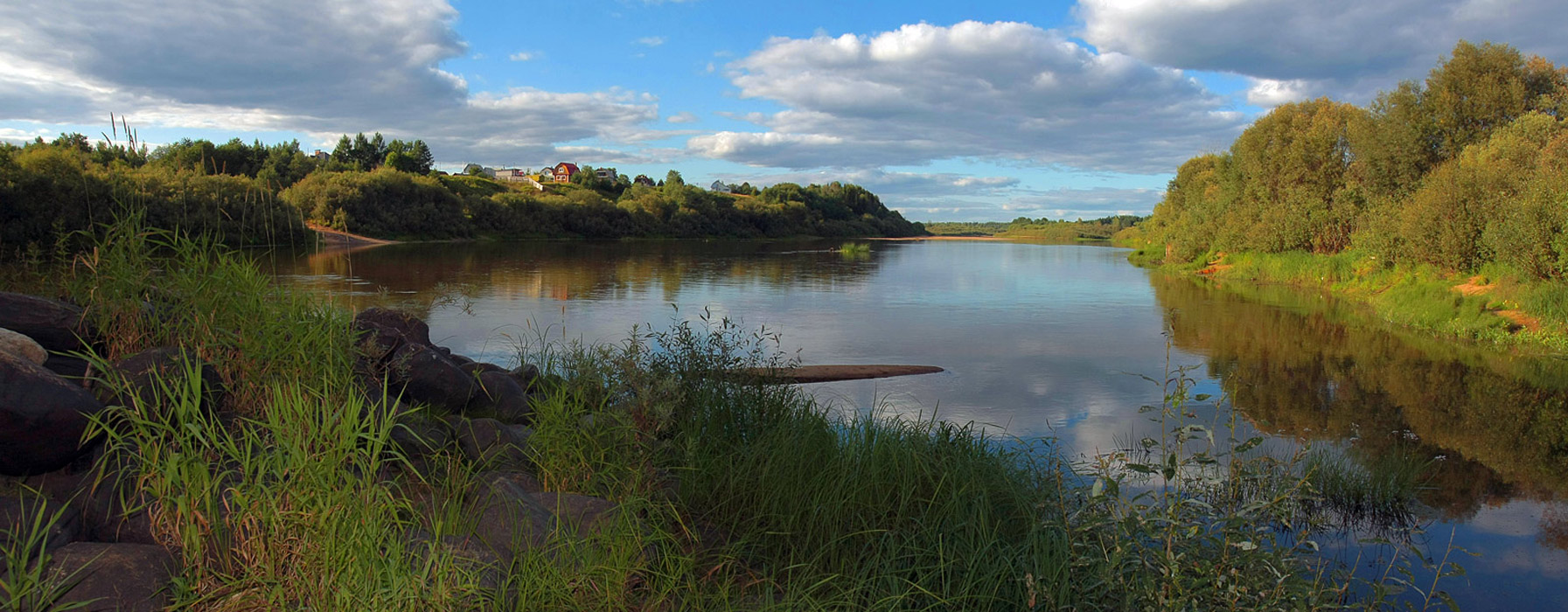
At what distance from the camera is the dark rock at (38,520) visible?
2.82m

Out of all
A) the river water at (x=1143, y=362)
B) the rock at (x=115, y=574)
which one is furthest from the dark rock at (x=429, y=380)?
the rock at (x=115, y=574)

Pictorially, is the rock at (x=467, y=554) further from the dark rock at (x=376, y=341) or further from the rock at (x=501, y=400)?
the rock at (x=501, y=400)

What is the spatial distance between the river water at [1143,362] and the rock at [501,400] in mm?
1560

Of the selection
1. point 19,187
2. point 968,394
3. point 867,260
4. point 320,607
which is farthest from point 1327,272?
point 19,187

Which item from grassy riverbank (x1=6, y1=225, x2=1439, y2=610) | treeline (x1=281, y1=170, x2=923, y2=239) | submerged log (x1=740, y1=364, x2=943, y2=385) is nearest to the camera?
grassy riverbank (x1=6, y1=225, x2=1439, y2=610)

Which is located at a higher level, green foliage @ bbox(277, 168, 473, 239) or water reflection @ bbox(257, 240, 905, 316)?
green foliage @ bbox(277, 168, 473, 239)

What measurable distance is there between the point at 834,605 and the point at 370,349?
3.00 metres

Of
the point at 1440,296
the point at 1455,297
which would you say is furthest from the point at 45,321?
the point at 1440,296

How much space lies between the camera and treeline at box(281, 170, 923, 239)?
53969 mm

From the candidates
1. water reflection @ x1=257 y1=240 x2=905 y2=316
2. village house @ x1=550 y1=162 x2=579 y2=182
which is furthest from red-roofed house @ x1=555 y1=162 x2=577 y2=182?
water reflection @ x1=257 y1=240 x2=905 y2=316

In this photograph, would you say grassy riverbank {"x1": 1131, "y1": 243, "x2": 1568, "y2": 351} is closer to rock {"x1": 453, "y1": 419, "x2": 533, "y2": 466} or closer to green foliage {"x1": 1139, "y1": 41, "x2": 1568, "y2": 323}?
green foliage {"x1": 1139, "y1": 41, "x2": 1568, "y2": 323}

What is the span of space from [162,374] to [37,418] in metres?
0.59

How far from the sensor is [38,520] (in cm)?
269

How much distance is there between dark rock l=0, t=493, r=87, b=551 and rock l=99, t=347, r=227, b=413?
499mm
